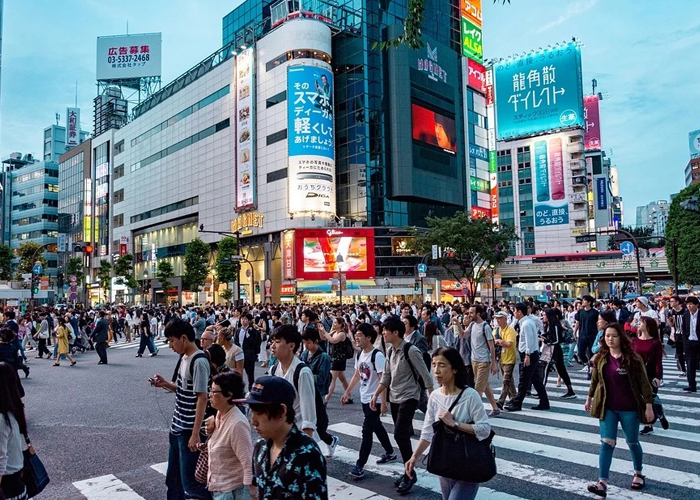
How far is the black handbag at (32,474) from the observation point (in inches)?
153

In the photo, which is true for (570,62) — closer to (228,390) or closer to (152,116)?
(152,116)

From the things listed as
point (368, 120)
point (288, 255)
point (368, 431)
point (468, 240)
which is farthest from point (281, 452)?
point (368, 120)

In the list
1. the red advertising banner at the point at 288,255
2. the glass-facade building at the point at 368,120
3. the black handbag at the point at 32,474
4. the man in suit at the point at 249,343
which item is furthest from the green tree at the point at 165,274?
the black handbag at the point at 32,474

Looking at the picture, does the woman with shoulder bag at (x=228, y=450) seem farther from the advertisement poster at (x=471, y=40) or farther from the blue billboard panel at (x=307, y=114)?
the advertisement poster at (x=471, y=40)

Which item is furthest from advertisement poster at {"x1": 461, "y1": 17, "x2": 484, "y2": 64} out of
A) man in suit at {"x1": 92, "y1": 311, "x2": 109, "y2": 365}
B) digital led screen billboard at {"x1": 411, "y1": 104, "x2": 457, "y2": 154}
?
man in suit at {"x1": 92, "y1": 311, "x2": 109, "y2": 365}

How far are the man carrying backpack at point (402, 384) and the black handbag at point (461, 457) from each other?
1.98 meters

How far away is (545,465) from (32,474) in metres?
5.33

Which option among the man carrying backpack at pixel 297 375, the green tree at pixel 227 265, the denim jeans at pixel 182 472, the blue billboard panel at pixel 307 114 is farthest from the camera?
the green tree at pixel 227 265

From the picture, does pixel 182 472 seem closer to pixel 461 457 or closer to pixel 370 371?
pixel 461 457

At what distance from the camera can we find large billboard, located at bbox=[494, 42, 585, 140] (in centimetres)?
8469

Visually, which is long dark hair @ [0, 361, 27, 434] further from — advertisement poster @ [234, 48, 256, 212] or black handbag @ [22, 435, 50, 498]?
advertisement poster @ [234, 48, 256, 212]

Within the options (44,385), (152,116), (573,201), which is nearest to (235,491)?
(44,385)

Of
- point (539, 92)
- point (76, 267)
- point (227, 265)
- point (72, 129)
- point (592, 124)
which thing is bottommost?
point (227, 265)

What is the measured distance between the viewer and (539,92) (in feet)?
293
